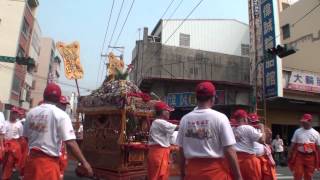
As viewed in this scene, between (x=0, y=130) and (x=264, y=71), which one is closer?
(x=0, y=130)

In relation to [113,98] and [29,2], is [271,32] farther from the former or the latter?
[29,2]

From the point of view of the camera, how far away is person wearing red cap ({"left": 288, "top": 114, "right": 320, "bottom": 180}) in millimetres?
9195

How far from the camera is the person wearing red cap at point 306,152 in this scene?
9.20m

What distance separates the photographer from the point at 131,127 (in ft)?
32.3

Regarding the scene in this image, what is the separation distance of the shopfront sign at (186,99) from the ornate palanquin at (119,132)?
1316 cm

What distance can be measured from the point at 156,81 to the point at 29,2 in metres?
23.2

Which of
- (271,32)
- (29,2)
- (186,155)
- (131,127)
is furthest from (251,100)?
(29,2)

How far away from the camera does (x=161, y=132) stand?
7828 mm

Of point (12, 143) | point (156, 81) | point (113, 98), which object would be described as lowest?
point (12, 143)

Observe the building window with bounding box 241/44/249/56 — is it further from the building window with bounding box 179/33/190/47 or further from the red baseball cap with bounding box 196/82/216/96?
the red baseball cap with bounding box 196/82/216/96

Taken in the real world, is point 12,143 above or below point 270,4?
below

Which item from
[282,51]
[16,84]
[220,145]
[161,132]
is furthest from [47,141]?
[16,84]

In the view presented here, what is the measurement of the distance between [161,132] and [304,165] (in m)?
3.61

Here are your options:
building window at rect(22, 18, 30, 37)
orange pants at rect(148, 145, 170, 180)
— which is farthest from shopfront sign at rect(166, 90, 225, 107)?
building window at rect(22, 18, 30, 37)
